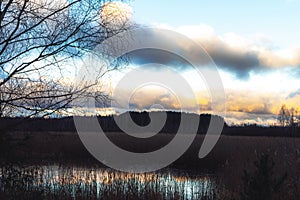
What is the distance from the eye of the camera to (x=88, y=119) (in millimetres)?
4598

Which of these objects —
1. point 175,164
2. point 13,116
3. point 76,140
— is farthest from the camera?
point 76,140

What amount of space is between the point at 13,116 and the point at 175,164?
11.4 metres

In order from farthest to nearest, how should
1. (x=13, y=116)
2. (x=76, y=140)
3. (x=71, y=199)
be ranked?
(x=76, y=140) < (x=71, y=199) < (x=13, y=116)

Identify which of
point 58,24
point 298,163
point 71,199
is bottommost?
point 71,199

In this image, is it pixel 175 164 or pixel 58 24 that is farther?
pixel 175 164

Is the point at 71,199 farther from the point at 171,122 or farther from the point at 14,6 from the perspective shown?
the point at 171,122

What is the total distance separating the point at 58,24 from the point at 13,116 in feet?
4.32

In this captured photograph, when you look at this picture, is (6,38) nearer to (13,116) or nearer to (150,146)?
(13,116)

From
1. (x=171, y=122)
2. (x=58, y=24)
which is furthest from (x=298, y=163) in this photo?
(x=171, y=122)

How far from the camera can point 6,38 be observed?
14.4 feet

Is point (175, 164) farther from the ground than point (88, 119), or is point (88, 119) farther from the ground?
point (88, 119)

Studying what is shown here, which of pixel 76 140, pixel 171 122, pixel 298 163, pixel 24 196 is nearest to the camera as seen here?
pixel 24 196

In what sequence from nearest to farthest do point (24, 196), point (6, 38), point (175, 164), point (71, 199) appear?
point (6, 38) < point (24, 196) < point (71, 199) < point (175, 164)

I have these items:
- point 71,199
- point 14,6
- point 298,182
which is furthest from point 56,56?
point 298,182
